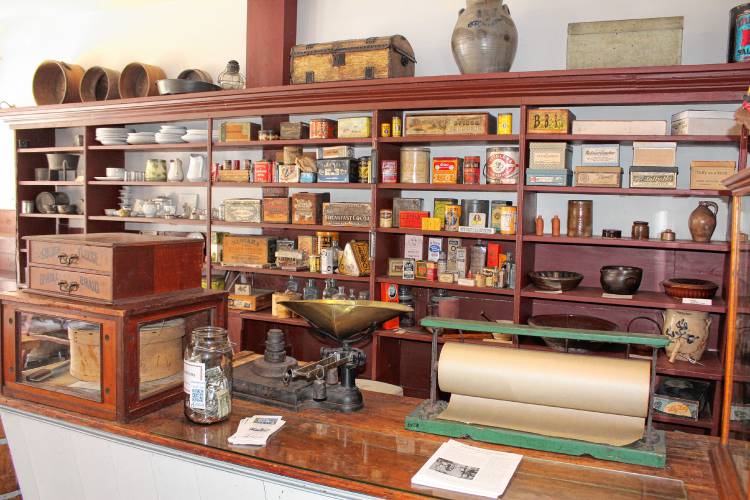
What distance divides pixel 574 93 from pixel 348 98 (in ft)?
4.30

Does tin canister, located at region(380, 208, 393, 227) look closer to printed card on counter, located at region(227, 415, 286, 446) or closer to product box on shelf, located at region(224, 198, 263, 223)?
product box on shelf, located at region(224, 198, 263, 223)

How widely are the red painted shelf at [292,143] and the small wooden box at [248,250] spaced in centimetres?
62

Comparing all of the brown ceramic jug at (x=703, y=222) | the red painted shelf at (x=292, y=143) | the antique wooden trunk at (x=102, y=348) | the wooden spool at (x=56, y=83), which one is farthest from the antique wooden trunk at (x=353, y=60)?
the wooden spool at (x=56, y=83)

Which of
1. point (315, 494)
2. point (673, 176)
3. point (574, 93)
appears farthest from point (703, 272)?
point (315, 494)

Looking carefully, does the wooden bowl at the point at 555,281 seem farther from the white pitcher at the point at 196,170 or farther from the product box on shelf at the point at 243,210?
the white pitcher at the point at 196,170

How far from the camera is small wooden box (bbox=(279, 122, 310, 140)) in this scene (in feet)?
12.9

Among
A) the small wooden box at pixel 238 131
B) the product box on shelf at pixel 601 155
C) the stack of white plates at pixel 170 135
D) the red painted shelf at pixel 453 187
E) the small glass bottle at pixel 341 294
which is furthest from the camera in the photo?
the stack of white plates at pixel 170 135

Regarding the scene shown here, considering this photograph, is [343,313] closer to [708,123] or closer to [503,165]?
[503,165]

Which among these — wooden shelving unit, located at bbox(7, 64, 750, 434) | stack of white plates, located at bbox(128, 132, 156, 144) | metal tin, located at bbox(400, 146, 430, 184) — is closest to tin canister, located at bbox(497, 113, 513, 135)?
wooden shelving unit, located at bbox(7, 64, 750, 434)

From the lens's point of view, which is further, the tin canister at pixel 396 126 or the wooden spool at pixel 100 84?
the wooden spool at pixel 100 84

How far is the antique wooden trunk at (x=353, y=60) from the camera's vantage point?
3586 millimetres

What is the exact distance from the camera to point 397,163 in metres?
3.78

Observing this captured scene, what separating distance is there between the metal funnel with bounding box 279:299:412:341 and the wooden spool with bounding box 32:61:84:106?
409 cm

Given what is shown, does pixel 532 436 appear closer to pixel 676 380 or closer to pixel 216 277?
pixel 676 380
